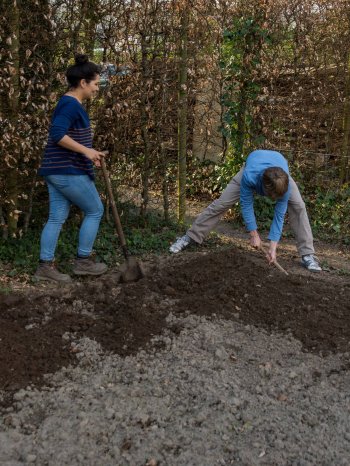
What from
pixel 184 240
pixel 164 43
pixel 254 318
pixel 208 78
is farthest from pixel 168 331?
pixel 208 78

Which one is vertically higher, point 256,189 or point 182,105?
point 182,105

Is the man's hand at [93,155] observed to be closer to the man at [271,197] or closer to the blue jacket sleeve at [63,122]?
the blue jacket sleeve at [63,122]

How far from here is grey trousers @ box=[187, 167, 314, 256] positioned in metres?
5.71

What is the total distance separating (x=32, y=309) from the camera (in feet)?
13.6

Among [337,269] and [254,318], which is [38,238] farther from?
[337,269]

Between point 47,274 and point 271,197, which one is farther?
point 47,274

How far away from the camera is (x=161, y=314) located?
417 centimetres

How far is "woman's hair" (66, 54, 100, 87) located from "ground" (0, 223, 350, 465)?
1644 millimetres

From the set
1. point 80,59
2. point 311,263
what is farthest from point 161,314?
point 311,263

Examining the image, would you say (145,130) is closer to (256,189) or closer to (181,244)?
(181,244)

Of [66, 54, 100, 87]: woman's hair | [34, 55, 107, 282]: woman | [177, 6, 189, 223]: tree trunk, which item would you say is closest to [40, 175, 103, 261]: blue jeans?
[34, 55, 107, 282]: woman

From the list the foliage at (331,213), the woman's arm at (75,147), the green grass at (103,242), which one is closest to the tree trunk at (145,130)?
the green grass at (103,242)

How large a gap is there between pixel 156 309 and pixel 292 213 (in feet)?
7.06

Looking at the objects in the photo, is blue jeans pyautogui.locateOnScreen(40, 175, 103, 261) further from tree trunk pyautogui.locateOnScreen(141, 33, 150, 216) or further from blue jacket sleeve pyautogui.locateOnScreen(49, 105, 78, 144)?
tree trunk pyautogui.locateOnScreen(141, 33, 150, 216)
